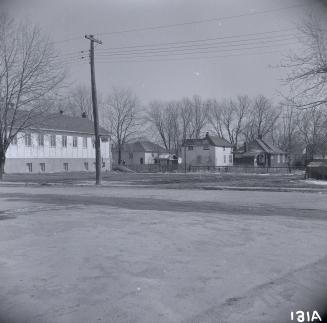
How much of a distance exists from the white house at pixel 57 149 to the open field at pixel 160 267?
105 ft

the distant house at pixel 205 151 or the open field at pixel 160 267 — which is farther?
the distant house at pixel 205 151

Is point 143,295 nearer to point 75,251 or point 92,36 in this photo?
point 75,251

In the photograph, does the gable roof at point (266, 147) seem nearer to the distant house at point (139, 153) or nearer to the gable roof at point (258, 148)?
the gable roof at point (258, 148)

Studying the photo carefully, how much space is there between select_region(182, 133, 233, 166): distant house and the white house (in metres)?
23.5

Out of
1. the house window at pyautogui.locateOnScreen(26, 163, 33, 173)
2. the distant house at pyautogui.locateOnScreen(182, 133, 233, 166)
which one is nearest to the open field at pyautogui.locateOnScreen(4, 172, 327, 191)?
the house window at pyautogui.locateOnScreen(26, 163, 33, 173)

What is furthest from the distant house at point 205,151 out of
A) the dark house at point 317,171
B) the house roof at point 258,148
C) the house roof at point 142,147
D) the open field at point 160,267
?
the open field at point 160,267

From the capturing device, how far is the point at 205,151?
251 feet

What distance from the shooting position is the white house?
144 feet

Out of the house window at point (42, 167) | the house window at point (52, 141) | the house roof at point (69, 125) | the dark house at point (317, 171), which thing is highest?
the house roof at point (69, 125)

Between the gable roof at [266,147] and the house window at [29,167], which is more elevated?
the gable roof at [266,147]

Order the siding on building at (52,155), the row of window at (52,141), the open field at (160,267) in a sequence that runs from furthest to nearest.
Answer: the row of window at (52,141) → the siding on building at (52,155) → the open field at (160,267)

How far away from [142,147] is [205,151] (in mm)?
17266

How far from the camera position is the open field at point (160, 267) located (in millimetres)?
4840

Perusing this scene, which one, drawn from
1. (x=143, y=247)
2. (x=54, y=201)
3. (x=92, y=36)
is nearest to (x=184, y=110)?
(x=92, y=36)
